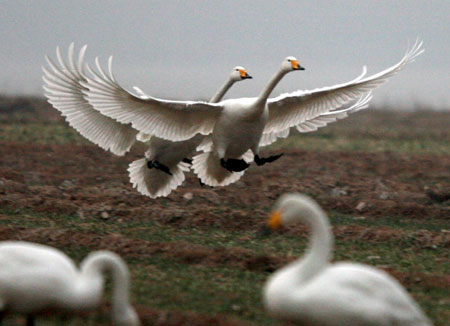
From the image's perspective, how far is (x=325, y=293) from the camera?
17.9 ft

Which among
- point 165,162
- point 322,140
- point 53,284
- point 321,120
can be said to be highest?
point 322,140

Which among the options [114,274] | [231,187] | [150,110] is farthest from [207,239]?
[114,274]

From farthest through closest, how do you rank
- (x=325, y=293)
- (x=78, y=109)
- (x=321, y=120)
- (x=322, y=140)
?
(x=322, y=140) → (x=321, y=120) → (x=78, y=109) → (x=325, y=293)

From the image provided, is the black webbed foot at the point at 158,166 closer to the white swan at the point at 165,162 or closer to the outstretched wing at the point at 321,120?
the white swan at the point at 165,162

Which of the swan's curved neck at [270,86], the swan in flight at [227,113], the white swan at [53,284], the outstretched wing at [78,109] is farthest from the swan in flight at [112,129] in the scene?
the white swan at [53,284]

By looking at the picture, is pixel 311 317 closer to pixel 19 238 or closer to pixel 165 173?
pixel 19 238

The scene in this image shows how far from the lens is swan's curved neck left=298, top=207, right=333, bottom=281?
559 cm

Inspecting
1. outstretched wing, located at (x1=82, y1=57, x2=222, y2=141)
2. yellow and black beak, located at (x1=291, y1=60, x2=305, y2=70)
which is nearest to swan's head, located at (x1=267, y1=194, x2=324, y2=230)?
outstretched wing, located at (x1=82, y1=57, x2=222, y2=141)

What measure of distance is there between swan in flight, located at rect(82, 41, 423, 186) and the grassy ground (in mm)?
729

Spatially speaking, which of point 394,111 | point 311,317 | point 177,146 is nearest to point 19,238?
point 177,146

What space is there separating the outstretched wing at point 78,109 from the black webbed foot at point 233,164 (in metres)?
1.31

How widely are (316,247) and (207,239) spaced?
194 inches

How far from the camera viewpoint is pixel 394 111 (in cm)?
3825

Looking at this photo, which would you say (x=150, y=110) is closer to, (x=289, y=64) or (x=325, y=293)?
(x=289, y=64)
